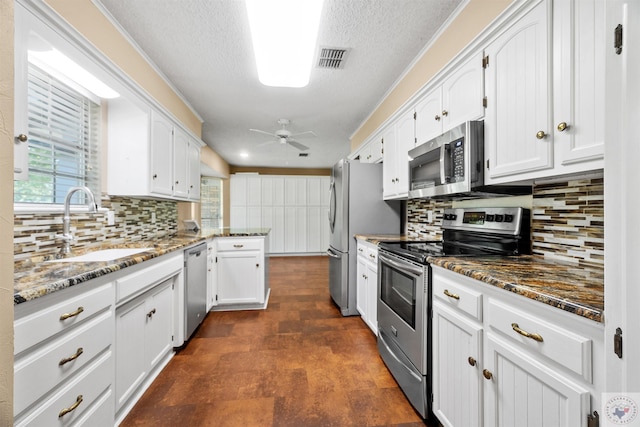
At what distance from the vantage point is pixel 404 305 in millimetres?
1658

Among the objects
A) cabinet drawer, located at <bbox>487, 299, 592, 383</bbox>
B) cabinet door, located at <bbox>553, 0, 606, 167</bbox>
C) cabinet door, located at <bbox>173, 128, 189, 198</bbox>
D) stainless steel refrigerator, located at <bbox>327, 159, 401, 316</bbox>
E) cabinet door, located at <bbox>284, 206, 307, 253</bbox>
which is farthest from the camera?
cabinet door, located at <bbox>284, 206, 307, 253</bbox>

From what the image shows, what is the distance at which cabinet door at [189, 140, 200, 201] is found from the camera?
10.3ft

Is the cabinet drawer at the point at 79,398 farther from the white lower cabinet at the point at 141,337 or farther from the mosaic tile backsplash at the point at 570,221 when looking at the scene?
the mosaic tile backsplash at the point at 570,221

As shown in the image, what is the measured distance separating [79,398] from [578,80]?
91.8 inches

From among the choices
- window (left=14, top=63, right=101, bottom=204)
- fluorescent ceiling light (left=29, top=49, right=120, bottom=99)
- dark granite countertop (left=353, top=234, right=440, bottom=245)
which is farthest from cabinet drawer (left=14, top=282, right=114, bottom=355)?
dark granite countertop (left=353, top=234, right=440, bottom=245)

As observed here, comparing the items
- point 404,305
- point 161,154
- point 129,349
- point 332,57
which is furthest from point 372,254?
point 161,154

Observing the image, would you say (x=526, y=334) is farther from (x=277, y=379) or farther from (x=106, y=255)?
(x=106, y=255)

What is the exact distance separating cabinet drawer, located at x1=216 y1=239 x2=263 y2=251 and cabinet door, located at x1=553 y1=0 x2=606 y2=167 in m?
2.65

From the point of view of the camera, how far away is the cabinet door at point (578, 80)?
36.3 inches

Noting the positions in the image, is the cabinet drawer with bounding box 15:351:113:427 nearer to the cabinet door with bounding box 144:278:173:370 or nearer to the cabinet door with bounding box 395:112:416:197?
the cabinet door with bounding box 144:278:173:370

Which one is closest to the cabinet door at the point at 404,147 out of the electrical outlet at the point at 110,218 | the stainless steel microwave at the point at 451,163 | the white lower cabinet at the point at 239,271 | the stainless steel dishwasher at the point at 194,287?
the stainless steel microwave at the point at 451,163

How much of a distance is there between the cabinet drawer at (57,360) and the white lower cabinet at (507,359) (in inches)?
63.3

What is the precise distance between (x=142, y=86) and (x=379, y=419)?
294cm

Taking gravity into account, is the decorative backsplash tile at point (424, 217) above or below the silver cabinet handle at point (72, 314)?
above
